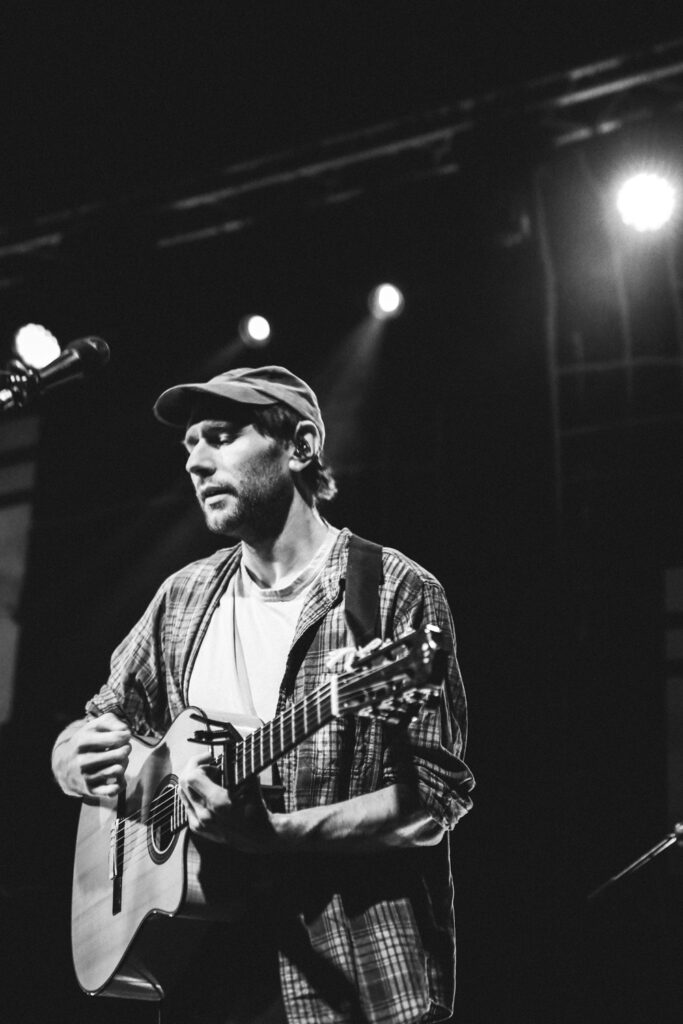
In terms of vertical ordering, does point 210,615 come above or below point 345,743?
above

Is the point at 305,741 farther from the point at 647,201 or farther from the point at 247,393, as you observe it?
the point at 647,201

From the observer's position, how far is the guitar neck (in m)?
2.14

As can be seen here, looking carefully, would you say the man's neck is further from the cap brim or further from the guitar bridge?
the guitar bridge

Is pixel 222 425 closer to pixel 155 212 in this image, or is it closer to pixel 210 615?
pixel 210 615

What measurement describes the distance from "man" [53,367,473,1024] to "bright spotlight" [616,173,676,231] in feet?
6.70

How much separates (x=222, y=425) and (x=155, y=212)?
8.73 feet

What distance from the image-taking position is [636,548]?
13.5ft

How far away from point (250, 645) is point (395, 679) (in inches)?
32.1

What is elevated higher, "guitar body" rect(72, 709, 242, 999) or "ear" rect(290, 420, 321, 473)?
"ear" rect(290, 420, 321, 473)

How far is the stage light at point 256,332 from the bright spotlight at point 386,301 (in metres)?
0.60

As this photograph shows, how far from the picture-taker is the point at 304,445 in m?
3.14

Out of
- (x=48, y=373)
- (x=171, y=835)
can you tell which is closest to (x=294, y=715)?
(x=171, y=835)

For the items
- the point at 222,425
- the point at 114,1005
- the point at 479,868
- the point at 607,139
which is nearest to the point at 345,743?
the point at 222,425

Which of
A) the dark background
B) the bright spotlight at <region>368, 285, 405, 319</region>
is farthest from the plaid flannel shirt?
the bright spotlight at <region>368, 285, 405, 319</region>
